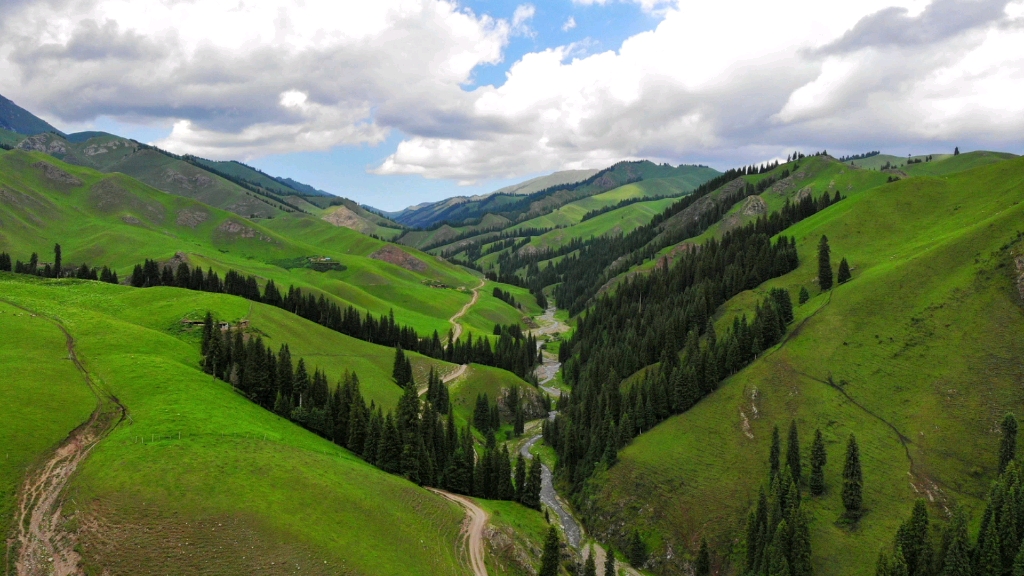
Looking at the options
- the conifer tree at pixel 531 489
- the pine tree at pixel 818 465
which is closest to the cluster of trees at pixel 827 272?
the pine tree at pixel 818 465

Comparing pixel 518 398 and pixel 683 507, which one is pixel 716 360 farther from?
pixel 518 398

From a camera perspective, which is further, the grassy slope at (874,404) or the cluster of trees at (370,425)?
the cluster of trees at (370,425)

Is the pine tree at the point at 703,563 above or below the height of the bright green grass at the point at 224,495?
below

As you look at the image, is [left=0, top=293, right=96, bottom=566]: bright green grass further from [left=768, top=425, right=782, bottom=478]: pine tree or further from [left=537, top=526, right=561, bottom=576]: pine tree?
[left=768, top=425, right=782, bottom=478]: pine tree

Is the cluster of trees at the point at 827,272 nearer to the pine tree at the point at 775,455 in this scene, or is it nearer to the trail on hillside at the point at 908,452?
the trail on hillside at the point at 908,452

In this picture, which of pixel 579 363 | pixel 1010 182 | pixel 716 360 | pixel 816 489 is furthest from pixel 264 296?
pixel 1010 182

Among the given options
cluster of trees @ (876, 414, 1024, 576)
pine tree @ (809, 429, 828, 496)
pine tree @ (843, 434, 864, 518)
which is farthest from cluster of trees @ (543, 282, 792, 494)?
cluster of trees @ (876, 414, 1024, 576)
